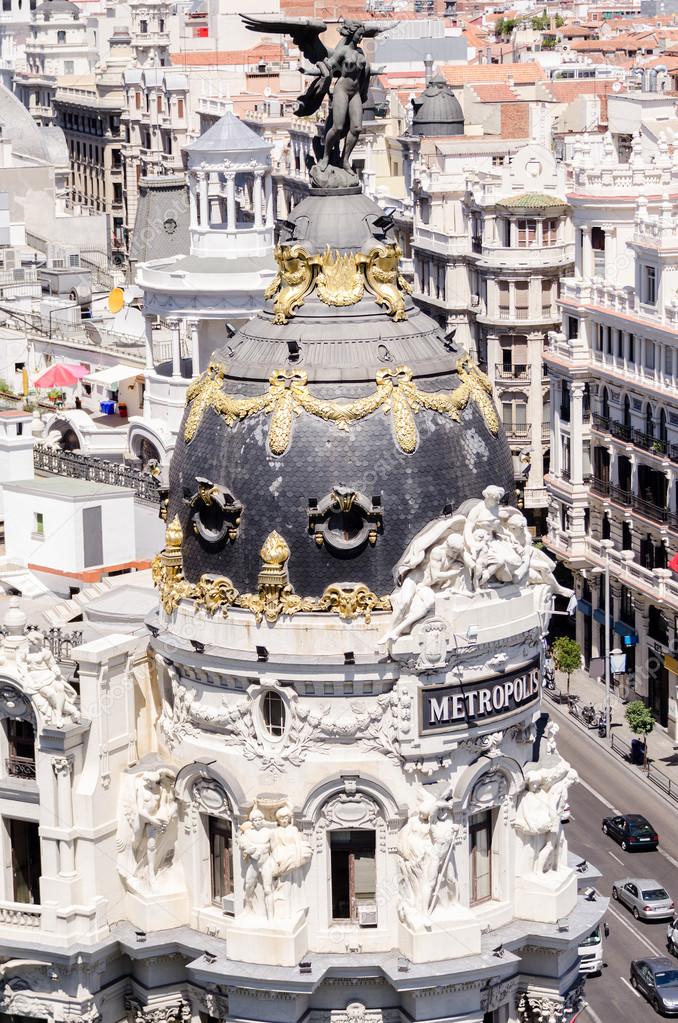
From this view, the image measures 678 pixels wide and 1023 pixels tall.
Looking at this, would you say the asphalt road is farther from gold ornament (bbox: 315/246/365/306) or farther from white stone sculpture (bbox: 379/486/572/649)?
gold ornament (bbox: 315/246/365/306)

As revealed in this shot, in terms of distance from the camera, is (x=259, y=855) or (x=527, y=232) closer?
(x=259, y=855)

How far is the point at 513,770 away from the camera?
69.4 metres

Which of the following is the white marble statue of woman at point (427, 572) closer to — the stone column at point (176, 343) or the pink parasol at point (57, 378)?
the stone column at point (176, 343)

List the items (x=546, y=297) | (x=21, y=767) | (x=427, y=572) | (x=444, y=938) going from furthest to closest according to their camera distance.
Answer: (x=546, y=297) < (x=21, y=767) < (x=444, y=938) < (x=427, y=572)

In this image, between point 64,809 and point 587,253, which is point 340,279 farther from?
point 587,253

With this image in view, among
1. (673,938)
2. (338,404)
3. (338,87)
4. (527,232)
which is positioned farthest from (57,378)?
(338,404)

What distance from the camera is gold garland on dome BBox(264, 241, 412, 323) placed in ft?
230

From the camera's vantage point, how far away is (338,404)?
6762 cm

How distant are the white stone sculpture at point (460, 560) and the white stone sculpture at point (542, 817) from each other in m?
5.40

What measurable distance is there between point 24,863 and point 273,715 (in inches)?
365

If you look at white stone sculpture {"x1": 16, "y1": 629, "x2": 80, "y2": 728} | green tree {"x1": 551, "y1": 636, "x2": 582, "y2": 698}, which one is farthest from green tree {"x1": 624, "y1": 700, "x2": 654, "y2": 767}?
white stone sculpture {"x1": 16, "y1": 629, "x2": 80, "y2": 728}

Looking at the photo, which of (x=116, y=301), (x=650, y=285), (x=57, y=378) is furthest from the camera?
(x=116, y=301)

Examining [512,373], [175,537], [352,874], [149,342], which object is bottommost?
[512,373]

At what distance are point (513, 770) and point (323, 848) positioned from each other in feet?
18.4
